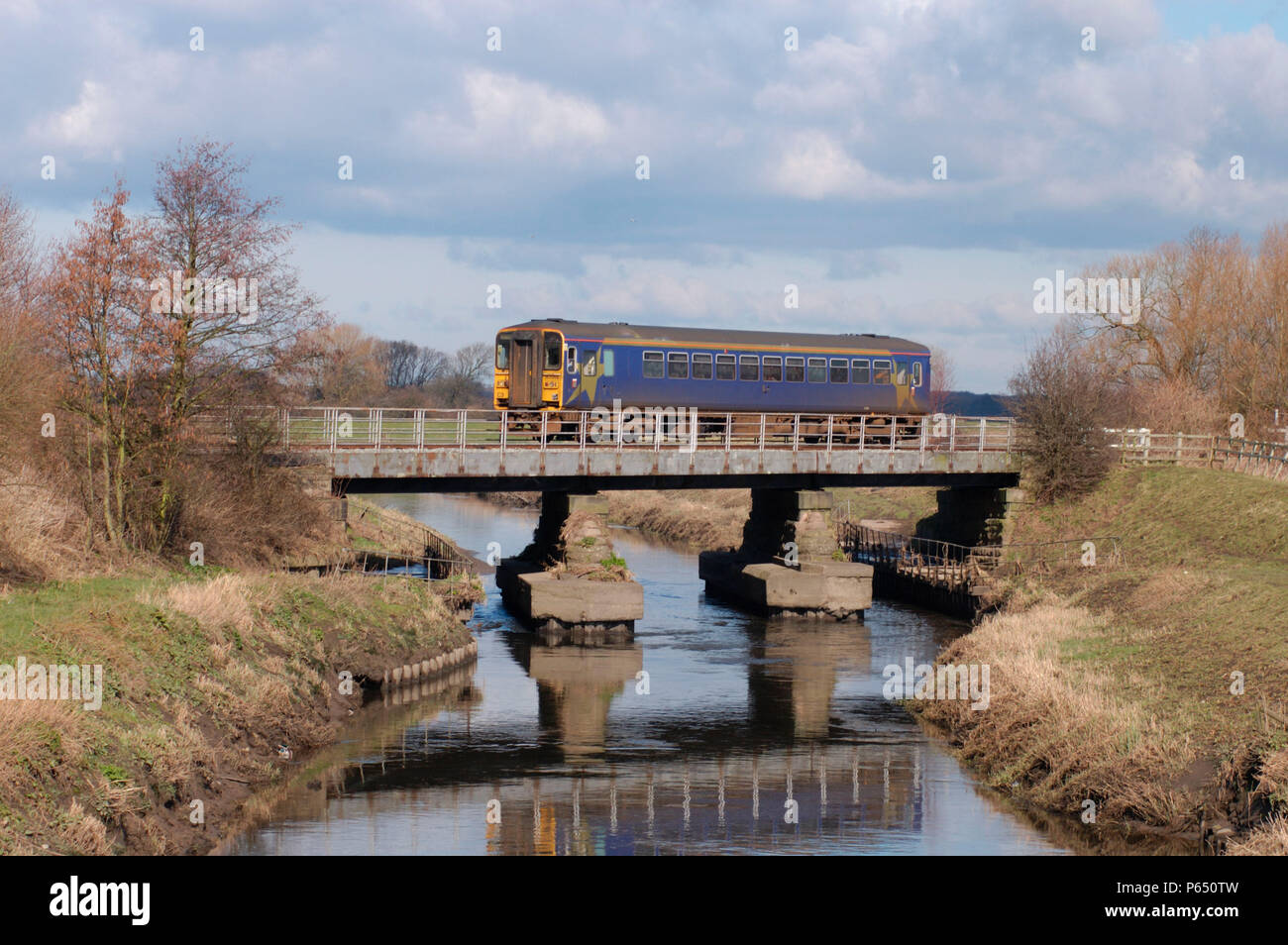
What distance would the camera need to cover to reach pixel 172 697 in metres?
18.5

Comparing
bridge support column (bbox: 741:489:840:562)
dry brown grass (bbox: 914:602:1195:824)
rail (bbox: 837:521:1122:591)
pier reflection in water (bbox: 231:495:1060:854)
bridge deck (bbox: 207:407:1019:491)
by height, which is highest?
bridge deck (bbox: 207:407:1019:491)

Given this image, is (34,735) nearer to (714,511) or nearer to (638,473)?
(638,473)

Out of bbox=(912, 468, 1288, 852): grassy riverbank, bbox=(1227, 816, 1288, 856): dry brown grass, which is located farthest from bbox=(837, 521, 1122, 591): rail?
bbox=(1227, 816, 1288, 856): dry brown grass

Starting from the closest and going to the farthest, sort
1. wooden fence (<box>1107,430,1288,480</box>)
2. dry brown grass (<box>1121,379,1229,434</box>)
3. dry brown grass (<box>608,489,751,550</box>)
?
wooden fence (<box>1107,430,1288,480</box>) → dry brown grass (<box>1121,379,1229,434</box>) → dry brown grass (<box>608,489,751,550</box>)

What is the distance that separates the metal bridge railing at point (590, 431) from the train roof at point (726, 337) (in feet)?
7.98

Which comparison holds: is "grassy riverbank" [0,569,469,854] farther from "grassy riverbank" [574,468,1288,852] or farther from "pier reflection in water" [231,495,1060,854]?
"grassy riverbank" [574,468,1288,852]

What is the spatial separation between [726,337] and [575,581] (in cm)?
1126

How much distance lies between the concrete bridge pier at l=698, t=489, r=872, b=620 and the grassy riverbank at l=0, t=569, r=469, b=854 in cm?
1390

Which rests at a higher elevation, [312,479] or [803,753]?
[312,479]

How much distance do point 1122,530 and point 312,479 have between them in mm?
24696

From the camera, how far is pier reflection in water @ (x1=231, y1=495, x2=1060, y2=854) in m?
17.6
